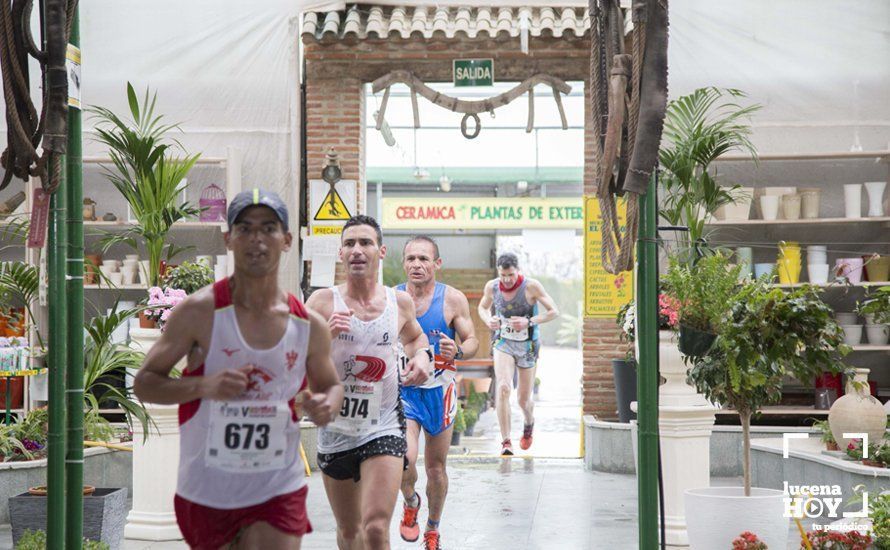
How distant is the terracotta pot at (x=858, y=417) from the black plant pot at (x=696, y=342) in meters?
2.63

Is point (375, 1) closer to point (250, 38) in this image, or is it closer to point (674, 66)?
point (250, 38)

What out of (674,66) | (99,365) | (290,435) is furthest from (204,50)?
(290,435)

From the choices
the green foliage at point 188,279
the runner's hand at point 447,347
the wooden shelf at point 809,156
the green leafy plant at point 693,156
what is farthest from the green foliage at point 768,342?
the wooden shelf at point 809,156

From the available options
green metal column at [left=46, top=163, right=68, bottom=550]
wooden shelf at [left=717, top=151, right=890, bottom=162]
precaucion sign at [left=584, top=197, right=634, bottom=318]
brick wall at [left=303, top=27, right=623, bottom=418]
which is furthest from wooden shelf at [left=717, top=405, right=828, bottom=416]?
green metal column at [left=46, top=163, right=68, bottom=550]

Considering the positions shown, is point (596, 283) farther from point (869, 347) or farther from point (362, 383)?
point (362, 383)

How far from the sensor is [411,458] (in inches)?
235

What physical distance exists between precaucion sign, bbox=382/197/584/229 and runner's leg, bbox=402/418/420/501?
41.6ft

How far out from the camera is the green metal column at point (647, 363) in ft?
14.1

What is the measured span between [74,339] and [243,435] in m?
1.98

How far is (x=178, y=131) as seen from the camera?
11.0 metres

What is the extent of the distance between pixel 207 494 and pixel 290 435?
264 millimetres

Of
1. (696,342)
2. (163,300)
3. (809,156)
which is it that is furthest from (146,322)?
(809,156)

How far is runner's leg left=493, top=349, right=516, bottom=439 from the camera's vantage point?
10.7 metres

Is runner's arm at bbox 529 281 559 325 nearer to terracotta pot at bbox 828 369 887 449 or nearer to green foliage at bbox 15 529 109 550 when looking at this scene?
terracotta pot at bbox 828 369 887 449
